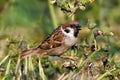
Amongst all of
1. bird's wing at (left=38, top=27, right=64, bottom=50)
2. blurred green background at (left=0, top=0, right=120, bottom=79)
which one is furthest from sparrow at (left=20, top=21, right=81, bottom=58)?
blurred green background at (left=0, top=0, right=120, bottom=79)

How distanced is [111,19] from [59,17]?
46.3 inches

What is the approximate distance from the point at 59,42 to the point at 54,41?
0.16 ft

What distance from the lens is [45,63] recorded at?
4.88 metres

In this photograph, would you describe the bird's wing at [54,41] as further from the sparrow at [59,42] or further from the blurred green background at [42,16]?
the blurred green background at [42,16]

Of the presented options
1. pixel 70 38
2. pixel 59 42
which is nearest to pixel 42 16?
pixel 59 42

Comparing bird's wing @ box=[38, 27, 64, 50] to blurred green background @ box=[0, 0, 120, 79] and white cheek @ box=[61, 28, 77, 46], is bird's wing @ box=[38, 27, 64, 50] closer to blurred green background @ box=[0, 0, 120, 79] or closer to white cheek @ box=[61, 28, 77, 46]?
white cheek @ box=[61, 28, 77, 46]

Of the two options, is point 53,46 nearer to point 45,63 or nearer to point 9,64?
point 45,63

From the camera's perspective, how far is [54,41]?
15.9 ft

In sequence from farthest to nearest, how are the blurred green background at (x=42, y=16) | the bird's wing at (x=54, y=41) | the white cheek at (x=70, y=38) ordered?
the blurred green background at (x=42, y=16)
the bird's wing at (x=54, y=41)
the white cheek at (x=70, y=38)

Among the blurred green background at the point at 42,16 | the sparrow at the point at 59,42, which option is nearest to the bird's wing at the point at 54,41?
the sparrow at the point at 59,42

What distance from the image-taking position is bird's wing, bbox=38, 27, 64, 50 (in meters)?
4.83

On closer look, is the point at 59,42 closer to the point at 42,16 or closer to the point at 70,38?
the point at 70,38

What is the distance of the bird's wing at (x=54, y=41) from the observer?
483 centimetres

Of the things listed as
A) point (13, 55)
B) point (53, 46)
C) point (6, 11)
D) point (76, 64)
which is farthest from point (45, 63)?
point (6, 11)
